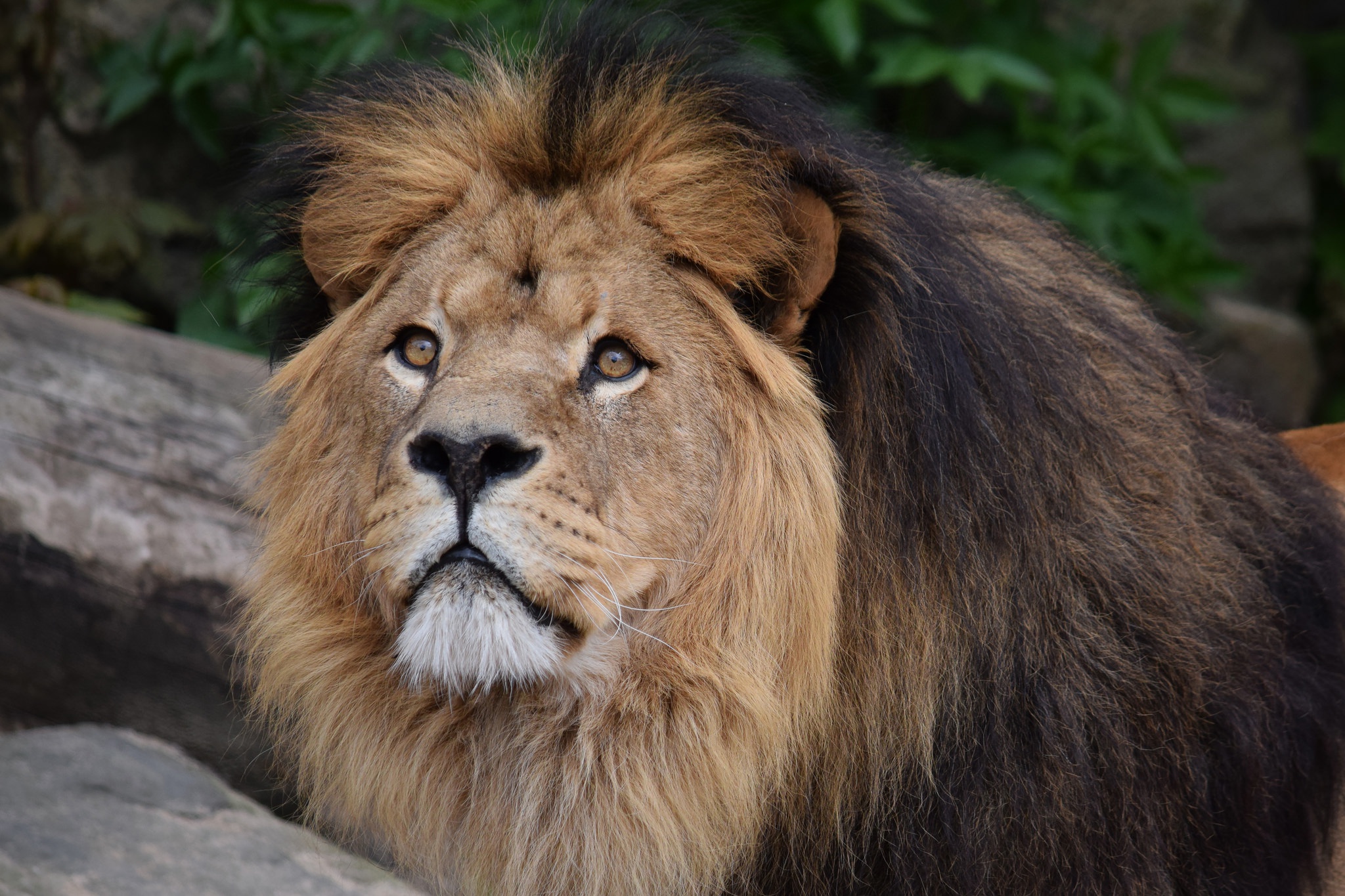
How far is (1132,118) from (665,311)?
3.38 meters

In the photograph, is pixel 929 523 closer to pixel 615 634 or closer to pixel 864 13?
pixel 615 634

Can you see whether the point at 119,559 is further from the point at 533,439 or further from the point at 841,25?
the point at 841,25

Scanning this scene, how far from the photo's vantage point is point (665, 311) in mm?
1756

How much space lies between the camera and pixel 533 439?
160cm

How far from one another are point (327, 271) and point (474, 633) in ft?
2.40

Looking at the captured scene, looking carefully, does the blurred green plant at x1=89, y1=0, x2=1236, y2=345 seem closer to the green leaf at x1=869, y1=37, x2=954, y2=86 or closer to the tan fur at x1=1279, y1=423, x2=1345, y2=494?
the green leaf at x1=869, y1=37, x2=954, y2=86

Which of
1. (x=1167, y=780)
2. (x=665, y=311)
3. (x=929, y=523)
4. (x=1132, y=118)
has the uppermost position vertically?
(x=1132, y=118)

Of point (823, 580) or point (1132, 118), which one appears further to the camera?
point (1132, 118)

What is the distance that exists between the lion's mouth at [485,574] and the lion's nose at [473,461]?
1.9 inches


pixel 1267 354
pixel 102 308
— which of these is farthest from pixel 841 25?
pixel 1267 354

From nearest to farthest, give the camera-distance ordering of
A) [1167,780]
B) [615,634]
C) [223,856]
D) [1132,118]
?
1. [615,634]
2. [1167,780]
3. [223,856]
4. [1132,118]

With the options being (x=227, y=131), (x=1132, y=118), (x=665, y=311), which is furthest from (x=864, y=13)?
(x=665, y=311)

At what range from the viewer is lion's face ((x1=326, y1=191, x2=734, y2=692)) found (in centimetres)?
159

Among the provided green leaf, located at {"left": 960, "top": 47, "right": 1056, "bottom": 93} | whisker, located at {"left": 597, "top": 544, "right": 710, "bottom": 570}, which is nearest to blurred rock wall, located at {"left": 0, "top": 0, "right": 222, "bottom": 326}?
green leaf, located at {"left": 960, "top": 47, "right": 1056, "bottom": 93}
